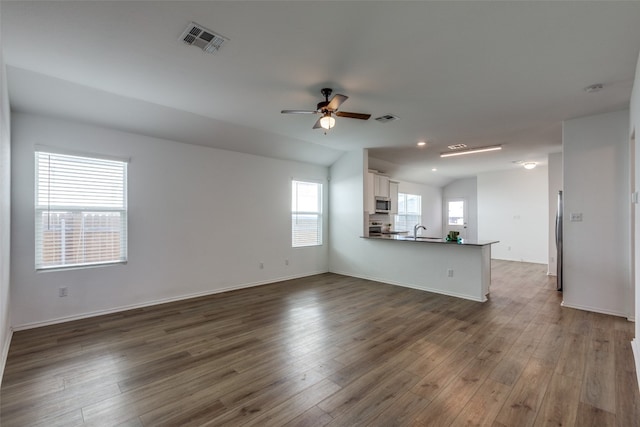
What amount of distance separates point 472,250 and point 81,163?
231 inches

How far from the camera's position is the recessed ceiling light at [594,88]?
3.14 m

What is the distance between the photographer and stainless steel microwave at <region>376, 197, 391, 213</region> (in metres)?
7.42

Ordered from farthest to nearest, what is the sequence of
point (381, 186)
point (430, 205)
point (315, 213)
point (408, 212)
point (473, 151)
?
point (430, 205) → point (408, 212) → point (381, 186) → point (315, 213) → point (473, 151)

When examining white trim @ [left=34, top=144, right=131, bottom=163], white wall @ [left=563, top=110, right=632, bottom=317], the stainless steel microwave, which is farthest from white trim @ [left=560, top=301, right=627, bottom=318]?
white trim @ [left=34, top=144, right=131, bottom=163]

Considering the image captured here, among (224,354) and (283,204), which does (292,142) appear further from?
(224,354)

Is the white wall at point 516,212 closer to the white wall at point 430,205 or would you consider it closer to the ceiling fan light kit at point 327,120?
the white wall at point 430,205

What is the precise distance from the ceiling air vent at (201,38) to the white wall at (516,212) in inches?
356

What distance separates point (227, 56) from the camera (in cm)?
262

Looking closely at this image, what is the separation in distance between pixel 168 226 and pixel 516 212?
9083 mm

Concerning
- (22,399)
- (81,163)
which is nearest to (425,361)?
(22,399)

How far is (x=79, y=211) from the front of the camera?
12.7ft

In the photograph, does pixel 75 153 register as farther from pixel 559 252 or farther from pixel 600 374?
pixel 559 252

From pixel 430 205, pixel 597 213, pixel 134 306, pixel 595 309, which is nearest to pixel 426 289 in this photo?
pixel 595 309

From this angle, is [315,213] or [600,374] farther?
[315,213]
